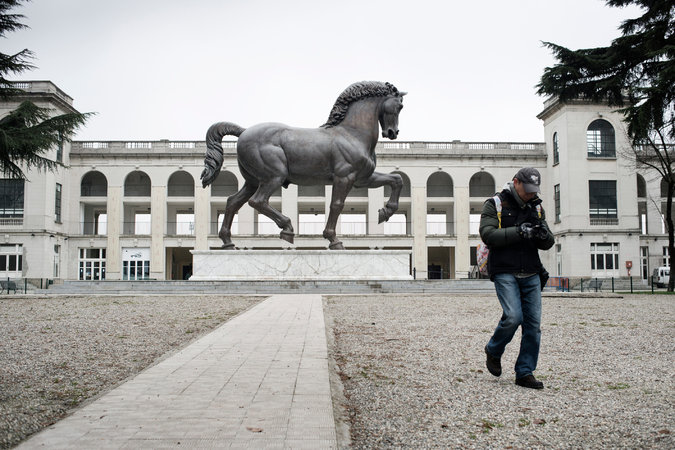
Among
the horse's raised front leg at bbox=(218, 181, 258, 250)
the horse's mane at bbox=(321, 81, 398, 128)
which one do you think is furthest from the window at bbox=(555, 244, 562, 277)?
the horse's raised front leg at bbox=(218, 181, 258, 250)

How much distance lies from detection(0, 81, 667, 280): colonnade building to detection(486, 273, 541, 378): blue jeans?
3826 cm

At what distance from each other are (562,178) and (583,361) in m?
40.2

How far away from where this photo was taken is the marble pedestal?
18453mm

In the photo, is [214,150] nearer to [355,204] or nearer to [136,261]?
[355,204]

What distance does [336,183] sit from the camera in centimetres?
1659

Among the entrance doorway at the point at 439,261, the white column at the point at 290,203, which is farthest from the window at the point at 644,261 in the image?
the white column at the point at 290,203

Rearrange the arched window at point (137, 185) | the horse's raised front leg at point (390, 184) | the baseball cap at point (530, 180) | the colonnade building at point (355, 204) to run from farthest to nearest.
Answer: the arched window at point (137, 185) → the colonnade building at point (355, 204) → the horse's raised front leg at point (390, 184) → the baseball cap at point (530, 180)

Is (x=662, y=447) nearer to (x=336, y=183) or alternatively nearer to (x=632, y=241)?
(x=336, y=183)

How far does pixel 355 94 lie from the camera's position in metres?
16.9

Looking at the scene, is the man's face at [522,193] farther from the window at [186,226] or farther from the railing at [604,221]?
the window at [186,226]

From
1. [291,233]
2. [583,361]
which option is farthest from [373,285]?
[583,361]

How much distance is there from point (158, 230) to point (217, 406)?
142 ft

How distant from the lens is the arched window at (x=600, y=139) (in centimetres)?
4316

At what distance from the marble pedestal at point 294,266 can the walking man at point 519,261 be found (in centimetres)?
1366
